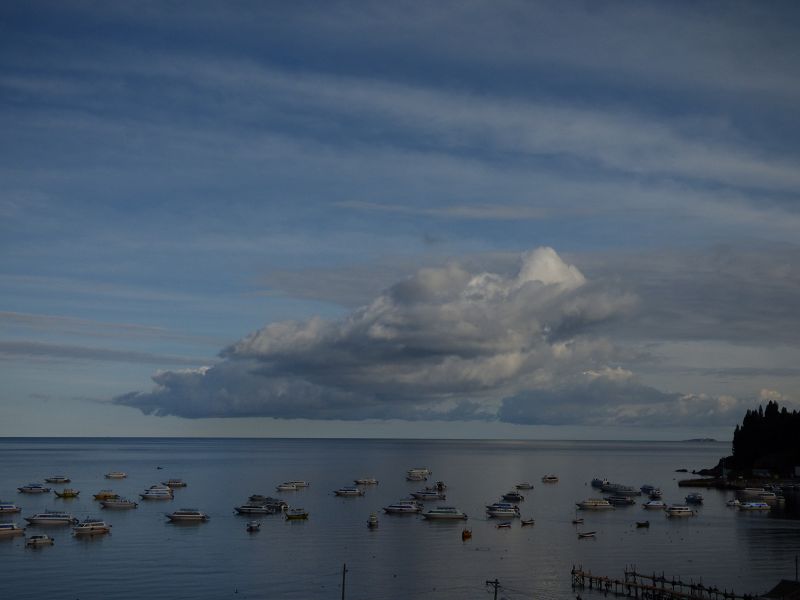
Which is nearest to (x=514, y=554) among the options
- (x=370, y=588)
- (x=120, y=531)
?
(x=370, y=588)

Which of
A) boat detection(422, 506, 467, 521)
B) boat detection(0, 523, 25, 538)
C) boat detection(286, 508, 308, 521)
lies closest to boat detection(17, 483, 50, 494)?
boat detection(0, 523, 25, 538)

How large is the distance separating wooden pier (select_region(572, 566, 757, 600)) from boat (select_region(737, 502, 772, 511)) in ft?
265

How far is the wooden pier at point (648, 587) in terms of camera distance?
76625mm

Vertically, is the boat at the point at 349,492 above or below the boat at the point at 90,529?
below

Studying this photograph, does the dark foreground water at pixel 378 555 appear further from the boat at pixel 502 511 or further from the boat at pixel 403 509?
the boat at pixel 403 509

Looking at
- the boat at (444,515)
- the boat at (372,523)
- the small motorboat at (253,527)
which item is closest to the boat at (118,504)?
the small motorboat at (253,527)

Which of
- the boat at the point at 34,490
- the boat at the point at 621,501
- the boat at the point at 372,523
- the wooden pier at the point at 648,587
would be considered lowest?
the boat at the point at 34,490

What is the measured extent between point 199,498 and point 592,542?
89.5m

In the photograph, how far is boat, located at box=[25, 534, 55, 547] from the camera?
10599 cm

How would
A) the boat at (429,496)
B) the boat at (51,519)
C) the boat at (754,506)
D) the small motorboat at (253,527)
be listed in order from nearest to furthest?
the small motorboat at (253,527) < the boat at (51,519) < the boat at (754,506) < the boat at (429,496)

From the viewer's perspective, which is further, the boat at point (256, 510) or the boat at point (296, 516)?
the boat at point (256, 510)

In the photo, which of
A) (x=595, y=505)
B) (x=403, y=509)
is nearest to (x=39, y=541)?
(x=403, y=509)

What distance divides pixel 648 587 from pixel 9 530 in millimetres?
84927

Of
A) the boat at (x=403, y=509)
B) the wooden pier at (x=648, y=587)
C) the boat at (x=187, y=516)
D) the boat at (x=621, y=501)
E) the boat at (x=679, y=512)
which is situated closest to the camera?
the wooden pier at (x=648, y=587)
